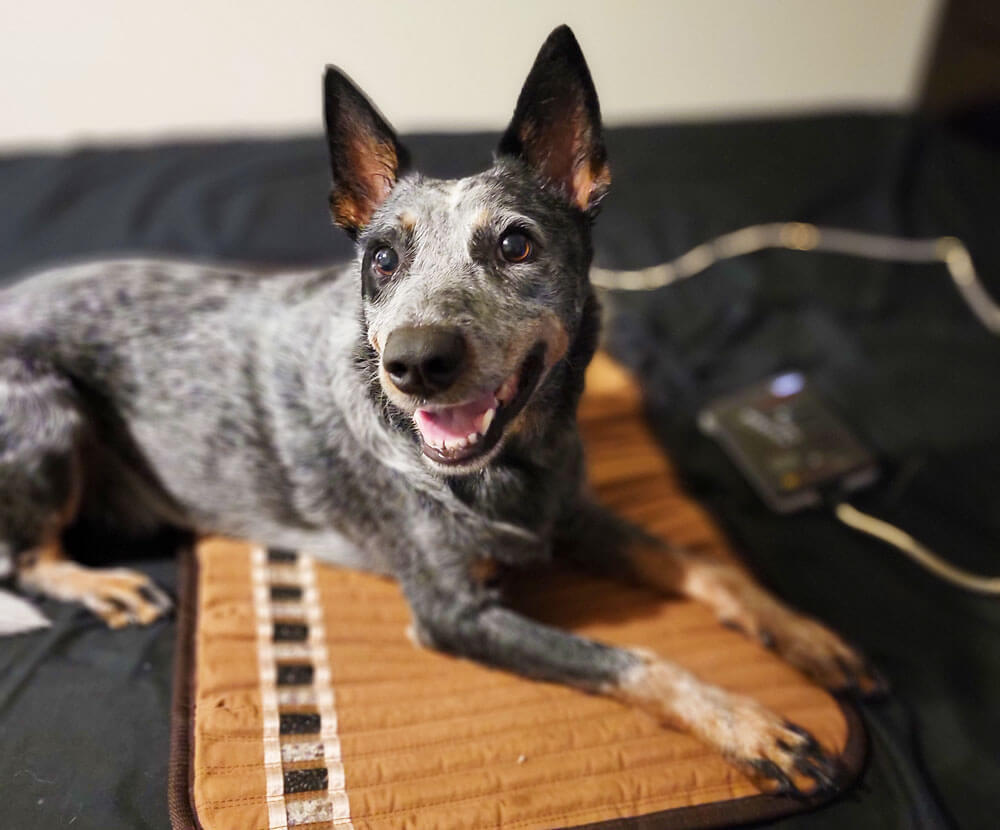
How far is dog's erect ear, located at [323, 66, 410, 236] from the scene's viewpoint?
1724 millimetres

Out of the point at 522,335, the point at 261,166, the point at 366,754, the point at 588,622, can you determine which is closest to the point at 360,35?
the point at 261,166

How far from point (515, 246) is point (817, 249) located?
7.96 ft

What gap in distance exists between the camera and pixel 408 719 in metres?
1.96

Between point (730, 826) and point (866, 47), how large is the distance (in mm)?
4076

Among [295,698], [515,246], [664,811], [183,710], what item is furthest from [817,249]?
[183,710]

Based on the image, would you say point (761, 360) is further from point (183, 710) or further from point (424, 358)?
point (183, 710)

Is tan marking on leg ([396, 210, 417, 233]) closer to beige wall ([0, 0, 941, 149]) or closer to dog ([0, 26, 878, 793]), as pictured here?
dog ([0, 26, 878, 793])

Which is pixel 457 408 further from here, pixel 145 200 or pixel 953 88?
pixel 953 88

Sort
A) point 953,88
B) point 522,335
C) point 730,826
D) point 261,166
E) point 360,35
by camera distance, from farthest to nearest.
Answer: point 953,88 → point 261,166 → point 360,35 → point 730,826 → point 522,335

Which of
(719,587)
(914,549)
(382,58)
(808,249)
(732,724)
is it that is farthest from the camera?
(808,249)

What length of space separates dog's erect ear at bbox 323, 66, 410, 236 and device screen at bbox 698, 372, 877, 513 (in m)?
1.68

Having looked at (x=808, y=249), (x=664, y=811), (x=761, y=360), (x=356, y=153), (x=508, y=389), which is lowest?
(x=664, y=811)

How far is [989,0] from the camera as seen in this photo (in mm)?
3861

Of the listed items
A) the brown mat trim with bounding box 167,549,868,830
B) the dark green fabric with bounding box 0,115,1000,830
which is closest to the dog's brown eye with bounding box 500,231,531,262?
the dark green fabric with bounding box 0,115,1000,830
